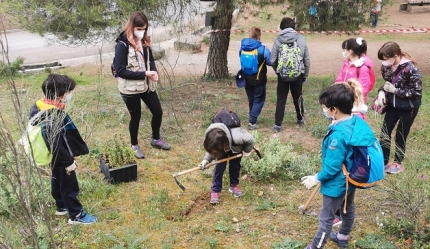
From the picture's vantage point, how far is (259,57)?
5.98 metres

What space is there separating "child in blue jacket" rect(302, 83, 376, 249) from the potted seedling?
2113 mm

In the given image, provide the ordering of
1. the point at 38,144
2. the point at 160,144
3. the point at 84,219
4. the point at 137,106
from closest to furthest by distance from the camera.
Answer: the point at 38,144 < the point at 84,219 < the point at 137,106 < the point at 160,144

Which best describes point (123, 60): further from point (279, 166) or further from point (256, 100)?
point (256, 100)

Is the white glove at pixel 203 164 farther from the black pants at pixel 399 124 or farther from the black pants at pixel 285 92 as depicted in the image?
the black pants at pixel 285 92

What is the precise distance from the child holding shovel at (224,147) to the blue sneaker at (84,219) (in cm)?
109

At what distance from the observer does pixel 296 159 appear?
15.6ft

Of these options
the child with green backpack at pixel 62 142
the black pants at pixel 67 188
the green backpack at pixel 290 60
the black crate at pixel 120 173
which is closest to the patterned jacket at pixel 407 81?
the green backpack at pixel 290 60

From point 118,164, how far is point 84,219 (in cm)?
89

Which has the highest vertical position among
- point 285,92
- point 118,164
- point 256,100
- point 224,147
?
point 224,147

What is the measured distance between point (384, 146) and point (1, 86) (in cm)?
823

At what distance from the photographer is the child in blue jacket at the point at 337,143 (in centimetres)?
291

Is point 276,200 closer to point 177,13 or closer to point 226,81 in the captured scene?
point 177,13

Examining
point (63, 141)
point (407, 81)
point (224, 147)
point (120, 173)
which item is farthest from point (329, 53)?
point (63, 141)

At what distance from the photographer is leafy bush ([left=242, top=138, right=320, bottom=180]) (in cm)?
455
